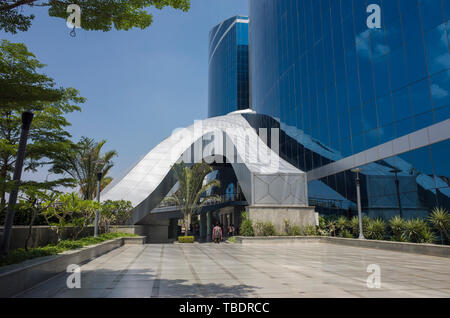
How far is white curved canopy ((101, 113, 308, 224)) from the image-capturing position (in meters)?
22.2

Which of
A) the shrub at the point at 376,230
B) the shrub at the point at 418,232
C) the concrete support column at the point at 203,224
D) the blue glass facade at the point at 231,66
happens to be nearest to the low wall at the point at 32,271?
the shrub at the point at 418,232

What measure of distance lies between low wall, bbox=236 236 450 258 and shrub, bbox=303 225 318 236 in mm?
583

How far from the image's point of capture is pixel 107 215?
1980cm

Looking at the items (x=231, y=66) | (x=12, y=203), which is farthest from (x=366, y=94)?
(x=231, y=66)

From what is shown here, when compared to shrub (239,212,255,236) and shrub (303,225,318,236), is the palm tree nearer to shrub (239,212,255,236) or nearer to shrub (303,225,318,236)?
shrub (239,212,255,236)

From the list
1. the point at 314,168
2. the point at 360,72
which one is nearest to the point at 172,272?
the point at 360,72

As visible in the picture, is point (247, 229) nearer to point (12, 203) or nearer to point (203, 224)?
point (12, 203)

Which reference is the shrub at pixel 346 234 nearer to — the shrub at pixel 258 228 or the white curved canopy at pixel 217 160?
the white curved canopy at pixel 217 160

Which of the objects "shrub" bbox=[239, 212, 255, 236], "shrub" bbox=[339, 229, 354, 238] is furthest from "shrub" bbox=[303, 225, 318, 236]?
"shrub" bbox=[239, 212, 255, 236]

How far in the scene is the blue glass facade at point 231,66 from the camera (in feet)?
304

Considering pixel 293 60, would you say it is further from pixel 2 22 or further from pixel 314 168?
pixel 2 22

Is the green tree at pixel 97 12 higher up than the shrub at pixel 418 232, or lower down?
higher up

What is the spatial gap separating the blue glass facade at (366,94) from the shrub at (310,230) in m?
3.96

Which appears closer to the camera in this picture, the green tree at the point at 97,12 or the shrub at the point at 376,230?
the green tree at the point at 97,12
